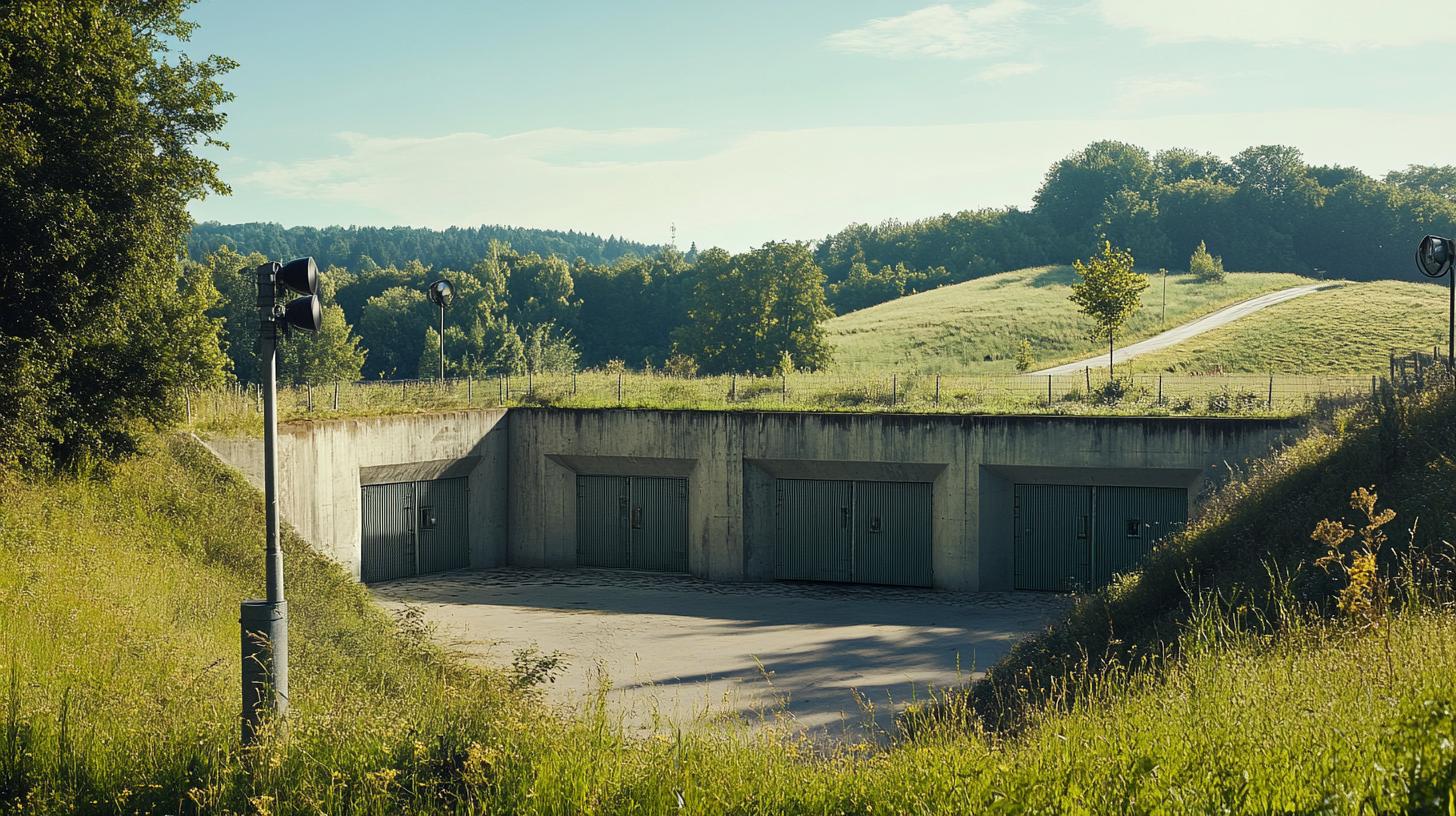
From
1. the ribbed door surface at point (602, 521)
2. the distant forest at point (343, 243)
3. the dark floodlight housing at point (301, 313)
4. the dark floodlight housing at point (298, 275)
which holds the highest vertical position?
the distant forest at point (343, 243)

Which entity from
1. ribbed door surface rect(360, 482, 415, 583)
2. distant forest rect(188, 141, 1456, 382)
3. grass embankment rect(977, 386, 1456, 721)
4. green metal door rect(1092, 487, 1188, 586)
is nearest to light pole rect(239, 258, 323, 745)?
grass embankment rect(977, 386, 1456, 721)

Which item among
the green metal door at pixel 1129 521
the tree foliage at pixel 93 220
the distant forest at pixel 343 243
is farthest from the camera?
the distant forest at pixel 343 243

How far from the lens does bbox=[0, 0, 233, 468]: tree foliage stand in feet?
43.7

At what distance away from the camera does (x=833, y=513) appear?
2509 centimetres

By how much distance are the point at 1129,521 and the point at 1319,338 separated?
118ft

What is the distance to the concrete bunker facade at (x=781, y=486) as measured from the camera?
22.8 m

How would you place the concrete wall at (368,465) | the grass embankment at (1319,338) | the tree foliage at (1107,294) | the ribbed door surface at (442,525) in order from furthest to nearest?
the grass embankment at (1319,338) < the tree foliage at (1107,294) < the ribbed door surface at (442,525) < the concrete wall at (368,465)

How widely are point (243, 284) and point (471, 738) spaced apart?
196 feet

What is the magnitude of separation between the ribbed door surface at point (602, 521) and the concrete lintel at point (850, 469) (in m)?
3.61

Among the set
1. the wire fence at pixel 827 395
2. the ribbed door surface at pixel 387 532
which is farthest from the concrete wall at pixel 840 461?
the ribbed door surface at pixel 387 532

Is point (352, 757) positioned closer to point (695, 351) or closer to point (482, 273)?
point (695, 351)

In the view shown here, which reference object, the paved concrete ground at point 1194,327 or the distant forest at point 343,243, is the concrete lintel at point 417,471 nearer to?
the paved concrete ground at point 1194,327

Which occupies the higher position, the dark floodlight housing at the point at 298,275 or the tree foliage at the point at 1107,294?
the tree foliage at the point at 1107,294

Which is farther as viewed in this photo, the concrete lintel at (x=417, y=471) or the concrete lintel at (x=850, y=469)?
the concrete lintel at (x=850, y=469)
